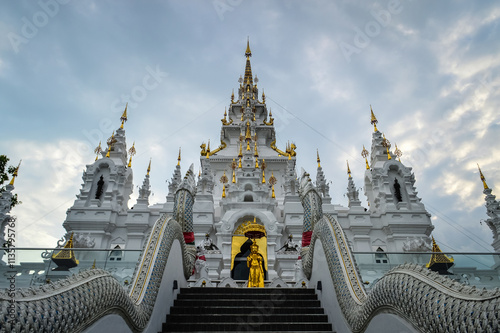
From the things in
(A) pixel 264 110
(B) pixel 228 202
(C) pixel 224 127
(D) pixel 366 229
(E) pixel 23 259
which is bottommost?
(E) pixel 23 259

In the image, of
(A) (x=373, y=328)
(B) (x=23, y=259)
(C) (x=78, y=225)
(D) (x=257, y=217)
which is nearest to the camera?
(A) (x=373, y=328)

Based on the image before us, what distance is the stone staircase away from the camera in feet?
17.3

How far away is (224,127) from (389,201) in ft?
52.4

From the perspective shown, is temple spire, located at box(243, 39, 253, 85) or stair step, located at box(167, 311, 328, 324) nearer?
stair step, located at box(167, 311, 328, 324)

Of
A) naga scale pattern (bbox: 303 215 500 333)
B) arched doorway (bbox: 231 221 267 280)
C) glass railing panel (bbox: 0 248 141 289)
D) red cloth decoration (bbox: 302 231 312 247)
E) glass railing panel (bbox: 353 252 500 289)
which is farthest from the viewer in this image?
arched doorway (bbox: 231 221 267 280)

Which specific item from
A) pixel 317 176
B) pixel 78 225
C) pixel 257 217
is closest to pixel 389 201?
pixel 317 176

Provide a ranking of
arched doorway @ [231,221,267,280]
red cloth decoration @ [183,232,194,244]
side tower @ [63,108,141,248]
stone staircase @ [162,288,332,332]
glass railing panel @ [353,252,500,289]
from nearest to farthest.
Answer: glass railing panel @ [353,252,500,289]
stone staircase @ [162,288,332,332]
red cloth decoration @ [183,232,194,244]
arched doorway @ [231,221,267,280]
side tower @ [63,108,141,248]

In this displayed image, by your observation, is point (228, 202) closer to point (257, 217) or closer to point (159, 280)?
point (257, 217)

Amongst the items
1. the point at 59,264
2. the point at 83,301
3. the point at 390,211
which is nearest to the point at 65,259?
the point at 59,264

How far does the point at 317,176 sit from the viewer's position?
83.1 ft

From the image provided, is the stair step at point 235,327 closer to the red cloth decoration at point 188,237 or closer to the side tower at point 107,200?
the red cloth decoration at point 188,237

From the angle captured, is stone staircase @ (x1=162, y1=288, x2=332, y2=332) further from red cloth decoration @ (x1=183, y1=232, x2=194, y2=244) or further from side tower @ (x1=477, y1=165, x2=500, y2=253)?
side tower @ (x1=477, y1=165, x2=500, y2=253)

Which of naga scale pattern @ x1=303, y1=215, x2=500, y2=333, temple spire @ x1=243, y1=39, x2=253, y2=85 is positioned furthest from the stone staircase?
temple spire @ x1=243, y1=39, x2=253, y2=85

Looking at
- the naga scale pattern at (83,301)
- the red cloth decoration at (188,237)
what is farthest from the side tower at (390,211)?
the naga scale pattern at (83,301)
